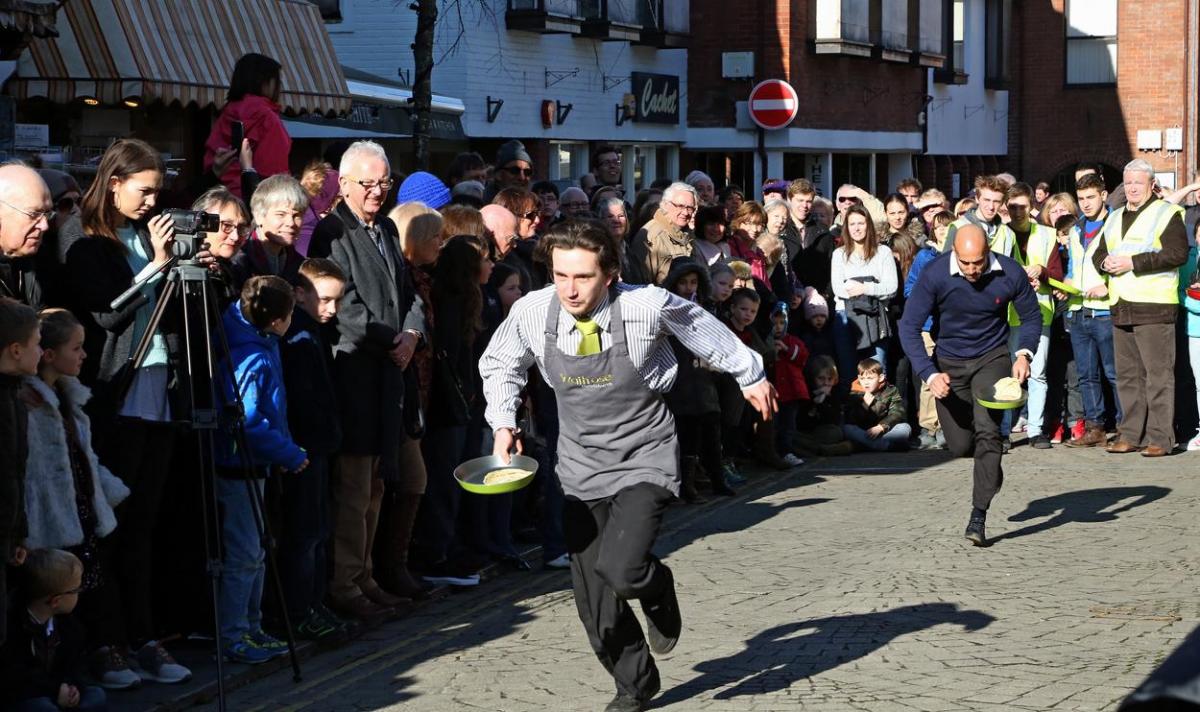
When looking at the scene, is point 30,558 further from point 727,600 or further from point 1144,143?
point 1144,143

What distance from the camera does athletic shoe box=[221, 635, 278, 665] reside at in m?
8.15

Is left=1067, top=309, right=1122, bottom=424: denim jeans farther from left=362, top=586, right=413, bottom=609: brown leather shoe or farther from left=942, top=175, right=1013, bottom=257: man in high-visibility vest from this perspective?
left=362, top=586, right=413, bottom=609: brown leather shoe

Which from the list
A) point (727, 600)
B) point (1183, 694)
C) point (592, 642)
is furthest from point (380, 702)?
point (1183, 694)

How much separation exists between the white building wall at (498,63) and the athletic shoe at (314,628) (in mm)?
12641

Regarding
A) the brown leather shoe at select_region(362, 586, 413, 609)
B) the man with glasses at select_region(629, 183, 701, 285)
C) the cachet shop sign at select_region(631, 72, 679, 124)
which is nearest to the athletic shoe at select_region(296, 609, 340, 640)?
the brown leather shoe at select_region(362, 586, 413, 609)

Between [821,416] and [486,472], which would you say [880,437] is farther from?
[486,472]

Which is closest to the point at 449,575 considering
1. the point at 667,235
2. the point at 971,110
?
the point at 667,235

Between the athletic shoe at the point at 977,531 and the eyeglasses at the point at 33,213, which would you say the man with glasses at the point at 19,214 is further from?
the athletic shoe at the point at 977,531

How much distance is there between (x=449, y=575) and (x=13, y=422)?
3.99 meters

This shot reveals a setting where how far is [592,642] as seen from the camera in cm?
746

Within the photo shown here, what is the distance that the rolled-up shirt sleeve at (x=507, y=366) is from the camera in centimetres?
755

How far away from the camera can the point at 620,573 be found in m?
7.18

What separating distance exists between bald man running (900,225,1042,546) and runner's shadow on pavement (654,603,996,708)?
7.60 ft

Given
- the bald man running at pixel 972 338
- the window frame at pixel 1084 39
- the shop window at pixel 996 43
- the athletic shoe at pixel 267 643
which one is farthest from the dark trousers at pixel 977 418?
the window frame at pixel 1084 39
